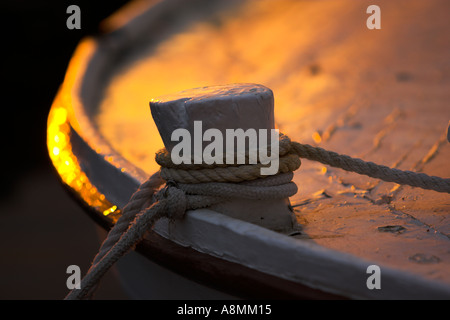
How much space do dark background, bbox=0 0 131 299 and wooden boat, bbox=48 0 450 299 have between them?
0.30 metres

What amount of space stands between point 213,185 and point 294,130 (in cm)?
89

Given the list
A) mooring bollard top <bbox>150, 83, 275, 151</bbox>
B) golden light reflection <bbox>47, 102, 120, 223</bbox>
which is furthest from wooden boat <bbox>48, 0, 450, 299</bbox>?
mooring bollard top <bbox>150, 83, 275, 151</bbox>

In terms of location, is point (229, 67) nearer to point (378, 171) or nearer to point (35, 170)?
point (378, 171)

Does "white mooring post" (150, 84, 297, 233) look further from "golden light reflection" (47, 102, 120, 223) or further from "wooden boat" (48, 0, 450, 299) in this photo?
"golden light reflection" (47, 102, 120, 223)

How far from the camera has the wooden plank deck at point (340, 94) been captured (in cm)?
108

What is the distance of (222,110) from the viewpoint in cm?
99

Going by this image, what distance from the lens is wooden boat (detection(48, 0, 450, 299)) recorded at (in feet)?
3.04

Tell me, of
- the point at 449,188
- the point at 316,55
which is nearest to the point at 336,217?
the point at 449,188

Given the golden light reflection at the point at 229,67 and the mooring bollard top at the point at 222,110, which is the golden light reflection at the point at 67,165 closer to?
the golden light reflection at the point at 229,67

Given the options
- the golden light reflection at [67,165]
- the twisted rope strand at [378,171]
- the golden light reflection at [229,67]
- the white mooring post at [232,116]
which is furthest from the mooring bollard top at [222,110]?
the golden light reflection at [229,67]

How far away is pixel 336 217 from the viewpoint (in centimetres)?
114

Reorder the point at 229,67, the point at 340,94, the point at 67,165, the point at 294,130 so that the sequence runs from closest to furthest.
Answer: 1. the point at 67,165
2. the point at 294,130
3. the point at 340,94
4. the point at 229,67

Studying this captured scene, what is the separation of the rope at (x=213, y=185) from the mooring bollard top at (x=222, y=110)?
0.07 m

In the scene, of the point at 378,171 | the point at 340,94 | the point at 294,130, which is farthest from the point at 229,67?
the point at 378,171
